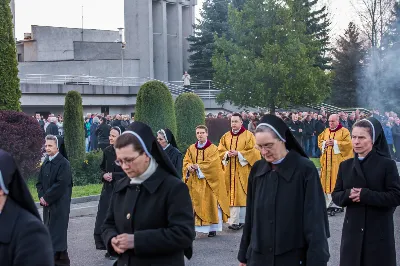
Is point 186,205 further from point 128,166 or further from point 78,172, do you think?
point 78,172

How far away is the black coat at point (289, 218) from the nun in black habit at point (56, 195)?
450cm

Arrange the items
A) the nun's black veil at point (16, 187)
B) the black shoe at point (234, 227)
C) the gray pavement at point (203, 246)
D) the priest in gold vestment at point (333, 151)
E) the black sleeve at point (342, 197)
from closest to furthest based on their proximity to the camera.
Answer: the nun's black veil at point (16, 187) < the black sleeve at point (342, 197) < the gray pavement at point (203, 246) < the black shoe at point (234, 227) < the priest in gold vestment at point (333, 151)

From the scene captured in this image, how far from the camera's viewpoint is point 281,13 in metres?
33.6

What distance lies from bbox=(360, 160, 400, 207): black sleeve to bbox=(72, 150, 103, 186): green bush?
1320 cm

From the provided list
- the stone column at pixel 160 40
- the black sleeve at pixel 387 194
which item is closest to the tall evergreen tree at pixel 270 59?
the stone column at pixel 160 40

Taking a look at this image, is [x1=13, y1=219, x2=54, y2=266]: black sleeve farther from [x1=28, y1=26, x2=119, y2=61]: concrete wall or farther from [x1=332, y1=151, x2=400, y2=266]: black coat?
[x1=28, y1=26, x2=119, y2=61]: concrete wall

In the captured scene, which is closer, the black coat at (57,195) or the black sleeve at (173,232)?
the black sleeve at (173,232)

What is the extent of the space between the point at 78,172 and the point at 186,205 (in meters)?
15.1

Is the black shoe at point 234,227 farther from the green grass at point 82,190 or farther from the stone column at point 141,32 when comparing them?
the stone column at point 141,32

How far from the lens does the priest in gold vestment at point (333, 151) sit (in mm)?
13398

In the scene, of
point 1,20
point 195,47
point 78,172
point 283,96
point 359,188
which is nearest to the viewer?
point 359,188

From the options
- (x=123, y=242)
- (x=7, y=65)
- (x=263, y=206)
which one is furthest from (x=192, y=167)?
(x=7, y=65)

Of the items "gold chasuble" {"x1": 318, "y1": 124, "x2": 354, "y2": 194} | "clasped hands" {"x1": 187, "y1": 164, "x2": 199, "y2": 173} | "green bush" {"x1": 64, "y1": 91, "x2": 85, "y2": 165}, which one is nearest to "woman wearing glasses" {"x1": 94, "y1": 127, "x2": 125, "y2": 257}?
"clasped hands" {"x1": 187, "y1": 164, "x2": 199, "y2": 173}

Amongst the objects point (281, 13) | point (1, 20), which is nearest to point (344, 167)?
point (1, 20)
